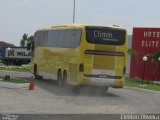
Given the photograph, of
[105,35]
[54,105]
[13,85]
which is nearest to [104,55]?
[105,35]

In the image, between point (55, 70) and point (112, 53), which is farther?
point (55, 70)

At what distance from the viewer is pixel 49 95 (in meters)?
24.1

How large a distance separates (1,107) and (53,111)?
5.93 feet

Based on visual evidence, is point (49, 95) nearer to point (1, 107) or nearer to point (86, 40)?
point (86, 40)

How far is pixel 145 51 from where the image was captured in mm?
53062

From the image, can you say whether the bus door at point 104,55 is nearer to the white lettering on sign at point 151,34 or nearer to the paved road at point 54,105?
the paved road at point 54,105

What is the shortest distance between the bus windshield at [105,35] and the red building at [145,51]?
2497cm

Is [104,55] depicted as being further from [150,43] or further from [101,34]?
[150,43]

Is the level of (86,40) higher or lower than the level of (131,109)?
higher

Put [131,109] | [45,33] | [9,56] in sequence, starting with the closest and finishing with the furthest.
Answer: [131,109], [45,33], [9,56]

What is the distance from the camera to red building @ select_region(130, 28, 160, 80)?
5188 centimetres

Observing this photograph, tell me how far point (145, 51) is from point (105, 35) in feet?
89.6

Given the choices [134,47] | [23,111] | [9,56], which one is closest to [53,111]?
[23,111]

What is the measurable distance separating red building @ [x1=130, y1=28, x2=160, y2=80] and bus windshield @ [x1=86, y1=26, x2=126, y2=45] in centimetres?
2497
